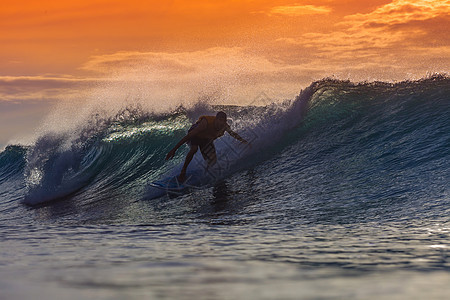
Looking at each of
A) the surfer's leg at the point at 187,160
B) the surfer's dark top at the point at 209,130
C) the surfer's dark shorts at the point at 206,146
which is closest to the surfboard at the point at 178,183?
the surfer's leg at the point at 187,160

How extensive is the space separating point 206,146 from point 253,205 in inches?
88.1

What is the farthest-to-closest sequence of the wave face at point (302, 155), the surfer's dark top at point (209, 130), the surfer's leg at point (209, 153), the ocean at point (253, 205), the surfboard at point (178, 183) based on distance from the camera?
the surfer's leg at point (209, 153) < the surfer's dark top at point (209, 130) < the surfboard at point (178, 183) < the wave face at point (302, 155) < the ocean at point (253, 205)

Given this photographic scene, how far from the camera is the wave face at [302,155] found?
6.50 m

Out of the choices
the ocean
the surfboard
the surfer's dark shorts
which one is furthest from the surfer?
the ocean

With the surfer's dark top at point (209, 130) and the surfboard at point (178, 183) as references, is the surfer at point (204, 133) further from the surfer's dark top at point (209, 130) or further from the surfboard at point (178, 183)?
the surfboard at point (178, 183)

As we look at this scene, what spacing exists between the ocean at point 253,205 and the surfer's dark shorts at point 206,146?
0.33 metres

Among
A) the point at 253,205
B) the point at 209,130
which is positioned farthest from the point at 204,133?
the point at 253,205

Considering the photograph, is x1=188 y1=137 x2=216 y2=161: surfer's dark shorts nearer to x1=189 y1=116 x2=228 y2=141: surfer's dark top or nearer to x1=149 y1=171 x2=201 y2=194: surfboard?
x1=189 y1=116 x2=228 y2=141: surfer's dark top

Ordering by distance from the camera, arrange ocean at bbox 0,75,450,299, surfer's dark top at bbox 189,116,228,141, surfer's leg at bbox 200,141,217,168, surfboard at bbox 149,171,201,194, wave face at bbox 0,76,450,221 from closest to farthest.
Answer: ocean at bbox 0,75,450,299 < wave face at bbox 0,76,450,221 < surfboard at bbox 149,171,201,194 < surfer's dark top at bbox 189,116,228,141 < surfer's leg at bbox 200,141,217,168

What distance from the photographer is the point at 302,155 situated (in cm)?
915

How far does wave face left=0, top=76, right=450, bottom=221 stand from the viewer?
6.50m

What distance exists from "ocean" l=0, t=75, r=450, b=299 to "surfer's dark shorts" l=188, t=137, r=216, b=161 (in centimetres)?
33

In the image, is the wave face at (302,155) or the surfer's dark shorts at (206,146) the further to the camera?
the surfer's dark shorts at (206,146)

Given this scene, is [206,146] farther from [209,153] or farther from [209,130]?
[209,130]
